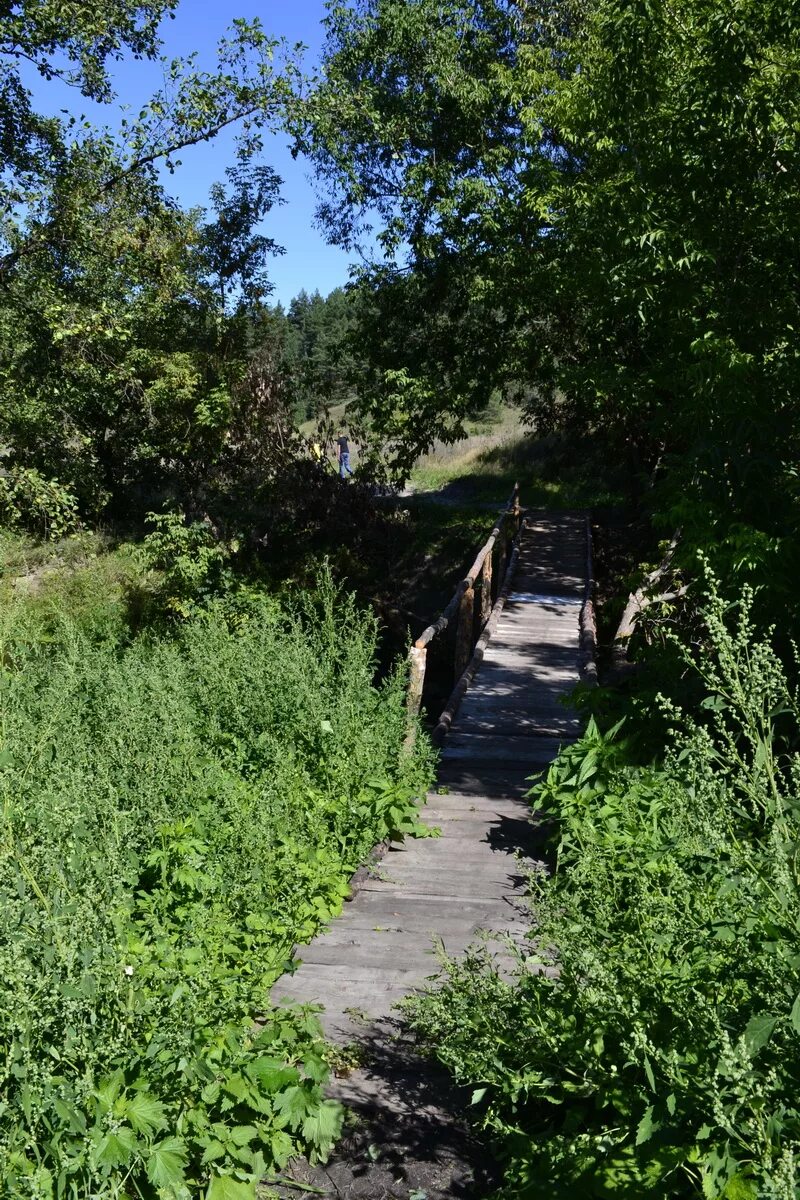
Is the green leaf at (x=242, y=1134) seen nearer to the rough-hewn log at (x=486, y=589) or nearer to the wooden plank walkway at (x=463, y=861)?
the wooden plank walkway at (x=463, y=861)

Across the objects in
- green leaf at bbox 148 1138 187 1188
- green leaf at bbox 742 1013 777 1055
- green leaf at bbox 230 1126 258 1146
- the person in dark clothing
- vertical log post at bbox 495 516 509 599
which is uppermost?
the person in dark clothing

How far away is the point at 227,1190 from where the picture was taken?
328 cm

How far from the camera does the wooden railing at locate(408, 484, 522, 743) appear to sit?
922cm

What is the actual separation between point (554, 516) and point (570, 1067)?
1845 centimetres

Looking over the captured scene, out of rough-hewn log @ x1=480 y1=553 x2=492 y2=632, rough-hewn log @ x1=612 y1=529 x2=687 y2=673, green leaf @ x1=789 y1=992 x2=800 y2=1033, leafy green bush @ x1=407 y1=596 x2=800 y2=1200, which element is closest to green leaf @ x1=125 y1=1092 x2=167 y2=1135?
leafy green bush @ x1=407 y1=596 x2=800 y2=1200

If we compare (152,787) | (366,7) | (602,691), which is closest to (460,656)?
(602,691)

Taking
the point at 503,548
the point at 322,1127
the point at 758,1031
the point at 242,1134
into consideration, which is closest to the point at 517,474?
the point at 503,548

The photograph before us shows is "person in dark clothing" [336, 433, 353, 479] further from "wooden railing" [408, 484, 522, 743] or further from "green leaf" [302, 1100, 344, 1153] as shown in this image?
"green leaf" [302, 1100, 344, 1153]

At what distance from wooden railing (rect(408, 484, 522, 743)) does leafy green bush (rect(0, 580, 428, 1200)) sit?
Answer: 864mm

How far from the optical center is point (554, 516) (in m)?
21.3

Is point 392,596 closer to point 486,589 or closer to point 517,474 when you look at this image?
point 486,589

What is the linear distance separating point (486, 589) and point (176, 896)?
32.8 feet

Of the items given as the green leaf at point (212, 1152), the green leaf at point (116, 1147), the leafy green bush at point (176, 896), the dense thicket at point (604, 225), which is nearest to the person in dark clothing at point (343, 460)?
the dense thicket at point (604, 225)

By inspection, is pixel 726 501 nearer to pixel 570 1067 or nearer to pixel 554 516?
pixel 570 1067
